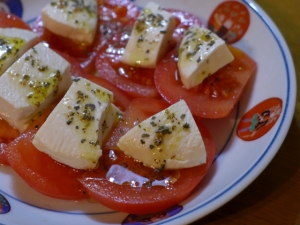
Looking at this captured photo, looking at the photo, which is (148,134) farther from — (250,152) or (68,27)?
(68,27)

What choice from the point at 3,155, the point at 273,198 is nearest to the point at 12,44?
the point at 3,155

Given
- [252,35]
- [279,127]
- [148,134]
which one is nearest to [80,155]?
[148,134]

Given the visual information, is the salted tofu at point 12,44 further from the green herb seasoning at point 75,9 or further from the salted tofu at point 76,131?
the salted tofu at point 76,131

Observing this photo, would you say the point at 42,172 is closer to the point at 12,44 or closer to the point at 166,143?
the point at 166,143

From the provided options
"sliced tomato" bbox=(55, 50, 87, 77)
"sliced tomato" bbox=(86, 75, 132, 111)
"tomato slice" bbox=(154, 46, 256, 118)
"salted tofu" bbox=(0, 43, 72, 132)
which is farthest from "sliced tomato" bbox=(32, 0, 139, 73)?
"tomato slice" bbox=(154, 46, 256, 118)

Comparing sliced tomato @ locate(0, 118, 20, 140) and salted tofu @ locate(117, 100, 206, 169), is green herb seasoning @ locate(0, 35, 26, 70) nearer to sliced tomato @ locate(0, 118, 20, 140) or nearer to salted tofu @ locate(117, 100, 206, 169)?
sliced tomato @ locate(0, 118, 20, 140)

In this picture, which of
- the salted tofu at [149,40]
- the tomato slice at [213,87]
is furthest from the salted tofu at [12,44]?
the tomato slice at [213,87]
